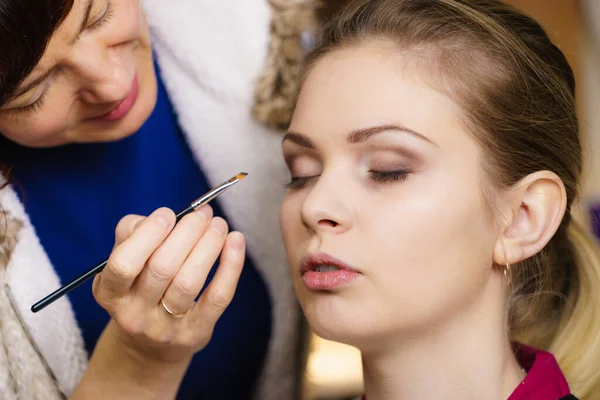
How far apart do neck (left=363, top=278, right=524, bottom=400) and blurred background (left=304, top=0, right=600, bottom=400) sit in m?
0.52

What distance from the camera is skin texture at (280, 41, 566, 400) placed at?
1.02 metres

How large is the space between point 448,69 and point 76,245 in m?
0.75

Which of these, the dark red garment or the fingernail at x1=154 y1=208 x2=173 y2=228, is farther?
the dark red garment

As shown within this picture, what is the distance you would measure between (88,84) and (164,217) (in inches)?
10.3

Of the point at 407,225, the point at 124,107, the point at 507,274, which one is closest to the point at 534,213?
the point at 507,274

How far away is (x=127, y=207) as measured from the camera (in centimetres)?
135

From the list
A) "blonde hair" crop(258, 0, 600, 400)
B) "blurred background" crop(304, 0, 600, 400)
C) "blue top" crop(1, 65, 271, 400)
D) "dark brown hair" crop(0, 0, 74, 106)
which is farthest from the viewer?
"blurred background" crop(304, 0, 600, 400)

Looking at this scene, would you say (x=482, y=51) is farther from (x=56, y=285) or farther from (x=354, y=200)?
(x=56, y=285)

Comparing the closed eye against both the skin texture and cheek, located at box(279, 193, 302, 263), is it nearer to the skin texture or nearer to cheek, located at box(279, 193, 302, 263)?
the skin texture

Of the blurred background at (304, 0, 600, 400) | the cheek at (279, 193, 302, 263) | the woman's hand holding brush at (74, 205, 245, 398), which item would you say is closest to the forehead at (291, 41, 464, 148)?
the cheek at (279, 193, 302, 263)

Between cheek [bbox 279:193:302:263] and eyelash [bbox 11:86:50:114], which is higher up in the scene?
eyelash [bbox 11:86:50:114]

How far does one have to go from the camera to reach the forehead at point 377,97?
41.1 inches

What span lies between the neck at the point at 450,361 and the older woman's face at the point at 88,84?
0.60 meters

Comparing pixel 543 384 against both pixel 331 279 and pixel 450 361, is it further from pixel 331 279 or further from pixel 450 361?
pixel 331 279
